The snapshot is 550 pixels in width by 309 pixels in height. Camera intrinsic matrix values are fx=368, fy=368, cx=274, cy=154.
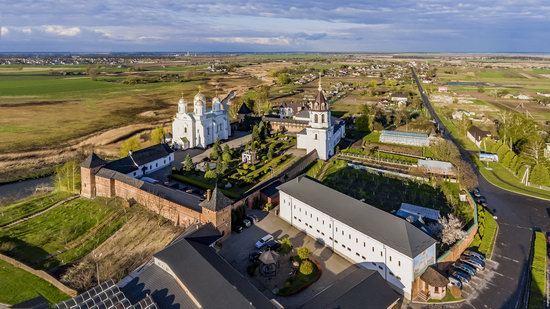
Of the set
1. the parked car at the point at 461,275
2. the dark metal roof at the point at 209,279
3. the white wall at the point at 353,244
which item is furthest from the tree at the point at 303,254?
the parked car at the point at 461,275

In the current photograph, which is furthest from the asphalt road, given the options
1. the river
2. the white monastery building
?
the river

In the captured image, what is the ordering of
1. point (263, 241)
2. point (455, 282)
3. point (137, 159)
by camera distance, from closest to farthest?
point (455, 282), point (263, 241), point (137, 159)

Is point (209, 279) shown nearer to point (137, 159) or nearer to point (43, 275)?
point (43, 275)

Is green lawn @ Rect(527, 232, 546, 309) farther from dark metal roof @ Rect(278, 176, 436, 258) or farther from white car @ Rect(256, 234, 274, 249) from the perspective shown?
white car @ Rect(256, 234, 274, 249)

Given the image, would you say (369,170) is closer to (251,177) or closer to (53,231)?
(251,177)

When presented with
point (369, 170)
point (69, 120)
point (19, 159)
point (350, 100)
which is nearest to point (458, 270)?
point (369, 170)

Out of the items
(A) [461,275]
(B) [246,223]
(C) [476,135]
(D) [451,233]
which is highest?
(C) [476,135]

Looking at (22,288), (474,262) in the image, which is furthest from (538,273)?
(22,288)
